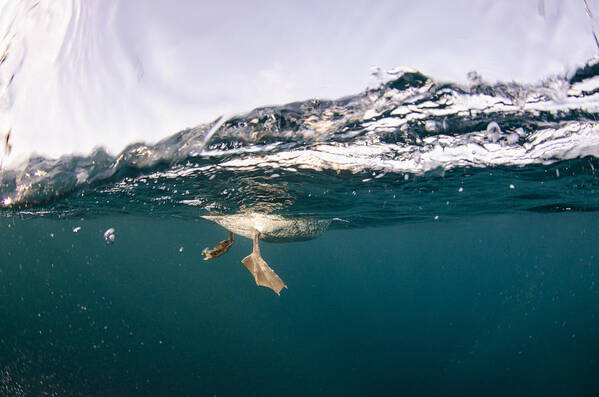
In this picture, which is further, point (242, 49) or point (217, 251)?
point (217, 251)

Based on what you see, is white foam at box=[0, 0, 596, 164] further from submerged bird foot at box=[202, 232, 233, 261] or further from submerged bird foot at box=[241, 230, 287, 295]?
submerged bird foot at box=[241, 230, 287, 295]

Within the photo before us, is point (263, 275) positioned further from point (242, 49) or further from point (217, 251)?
point (242, 49)

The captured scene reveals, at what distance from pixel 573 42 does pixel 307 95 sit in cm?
340

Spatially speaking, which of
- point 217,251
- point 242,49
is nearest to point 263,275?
point 217,251

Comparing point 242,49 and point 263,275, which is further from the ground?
point 242,49

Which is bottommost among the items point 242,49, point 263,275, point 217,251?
point 263,275

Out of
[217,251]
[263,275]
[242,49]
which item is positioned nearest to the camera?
[242,49]

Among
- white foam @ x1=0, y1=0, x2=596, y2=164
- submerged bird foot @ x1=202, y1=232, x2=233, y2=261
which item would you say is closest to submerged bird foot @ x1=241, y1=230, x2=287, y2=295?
submerged bird foot @ x1=202, y1=232, x2=233, y2=261

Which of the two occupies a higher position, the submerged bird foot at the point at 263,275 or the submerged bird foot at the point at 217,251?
the submerged bird foot at the point at 217,251

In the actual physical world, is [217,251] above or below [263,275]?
above

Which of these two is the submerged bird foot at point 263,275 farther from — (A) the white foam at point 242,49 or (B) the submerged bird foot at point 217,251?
(A) the white foam at point 242,49

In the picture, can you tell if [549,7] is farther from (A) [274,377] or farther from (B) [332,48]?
(A) [274,377]

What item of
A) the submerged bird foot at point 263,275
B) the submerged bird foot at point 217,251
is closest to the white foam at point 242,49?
the submerged bird foot at point 217,251

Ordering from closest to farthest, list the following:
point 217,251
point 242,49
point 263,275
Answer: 1. point 242,49
2. point 263,275
3. point 217,251
